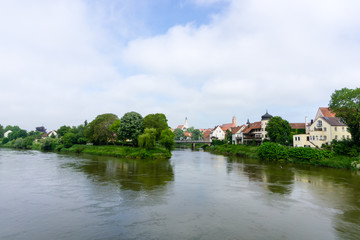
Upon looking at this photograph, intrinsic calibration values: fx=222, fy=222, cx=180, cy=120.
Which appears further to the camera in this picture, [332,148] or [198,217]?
[332,148]

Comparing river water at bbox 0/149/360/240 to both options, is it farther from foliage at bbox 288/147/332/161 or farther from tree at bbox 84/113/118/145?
tree at bbox 84/113/118/145

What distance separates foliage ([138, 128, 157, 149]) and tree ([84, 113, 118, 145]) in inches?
748

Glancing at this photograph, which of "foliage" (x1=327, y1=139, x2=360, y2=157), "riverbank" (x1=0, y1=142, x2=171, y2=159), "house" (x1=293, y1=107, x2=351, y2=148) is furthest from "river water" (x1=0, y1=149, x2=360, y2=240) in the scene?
"house" (x1=293, y1=107, x2=351, y2=148)

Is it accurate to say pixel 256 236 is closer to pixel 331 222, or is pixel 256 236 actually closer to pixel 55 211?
pixel 331 222

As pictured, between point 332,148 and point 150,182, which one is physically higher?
point 332,148

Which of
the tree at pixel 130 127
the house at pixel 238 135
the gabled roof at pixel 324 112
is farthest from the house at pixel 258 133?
the tree at pixel 130 127

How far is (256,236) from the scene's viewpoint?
11.7 metres

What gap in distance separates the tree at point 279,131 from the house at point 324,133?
3222 mm

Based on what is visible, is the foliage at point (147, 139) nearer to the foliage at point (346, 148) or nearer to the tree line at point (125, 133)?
the tree line at point (125, 133)

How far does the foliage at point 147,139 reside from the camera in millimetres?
53094

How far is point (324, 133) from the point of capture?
2005 inches

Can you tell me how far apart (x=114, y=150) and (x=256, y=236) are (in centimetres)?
5507

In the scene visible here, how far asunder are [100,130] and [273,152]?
4830cm

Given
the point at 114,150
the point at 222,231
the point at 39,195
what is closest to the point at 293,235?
the point at 222,231
